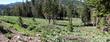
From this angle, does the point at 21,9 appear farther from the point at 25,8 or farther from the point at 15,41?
the point at 15,41

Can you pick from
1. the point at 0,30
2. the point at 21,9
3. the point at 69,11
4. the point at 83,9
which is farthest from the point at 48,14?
the point at 0,30

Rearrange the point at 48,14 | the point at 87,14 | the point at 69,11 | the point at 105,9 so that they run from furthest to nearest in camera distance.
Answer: the point at 69,11 → the point at 87,14 → the point at 48,14 → the point at 105,9

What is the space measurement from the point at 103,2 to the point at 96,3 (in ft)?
2.18

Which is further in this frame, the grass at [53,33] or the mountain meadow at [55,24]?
the grass at [53,33]

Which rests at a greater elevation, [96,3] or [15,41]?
[96,3]

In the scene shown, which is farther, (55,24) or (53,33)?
(55,24)

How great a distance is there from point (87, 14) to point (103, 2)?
8274 centimetres

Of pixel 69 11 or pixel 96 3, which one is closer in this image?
pixel 96 3

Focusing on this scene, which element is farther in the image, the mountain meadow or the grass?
the grass

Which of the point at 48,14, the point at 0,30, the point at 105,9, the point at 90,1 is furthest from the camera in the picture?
the point at 48,14

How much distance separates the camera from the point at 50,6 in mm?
91688

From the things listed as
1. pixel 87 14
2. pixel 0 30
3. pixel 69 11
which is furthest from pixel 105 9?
pixel 69 11

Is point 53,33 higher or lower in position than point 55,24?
higher

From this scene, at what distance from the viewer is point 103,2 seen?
19031mm
